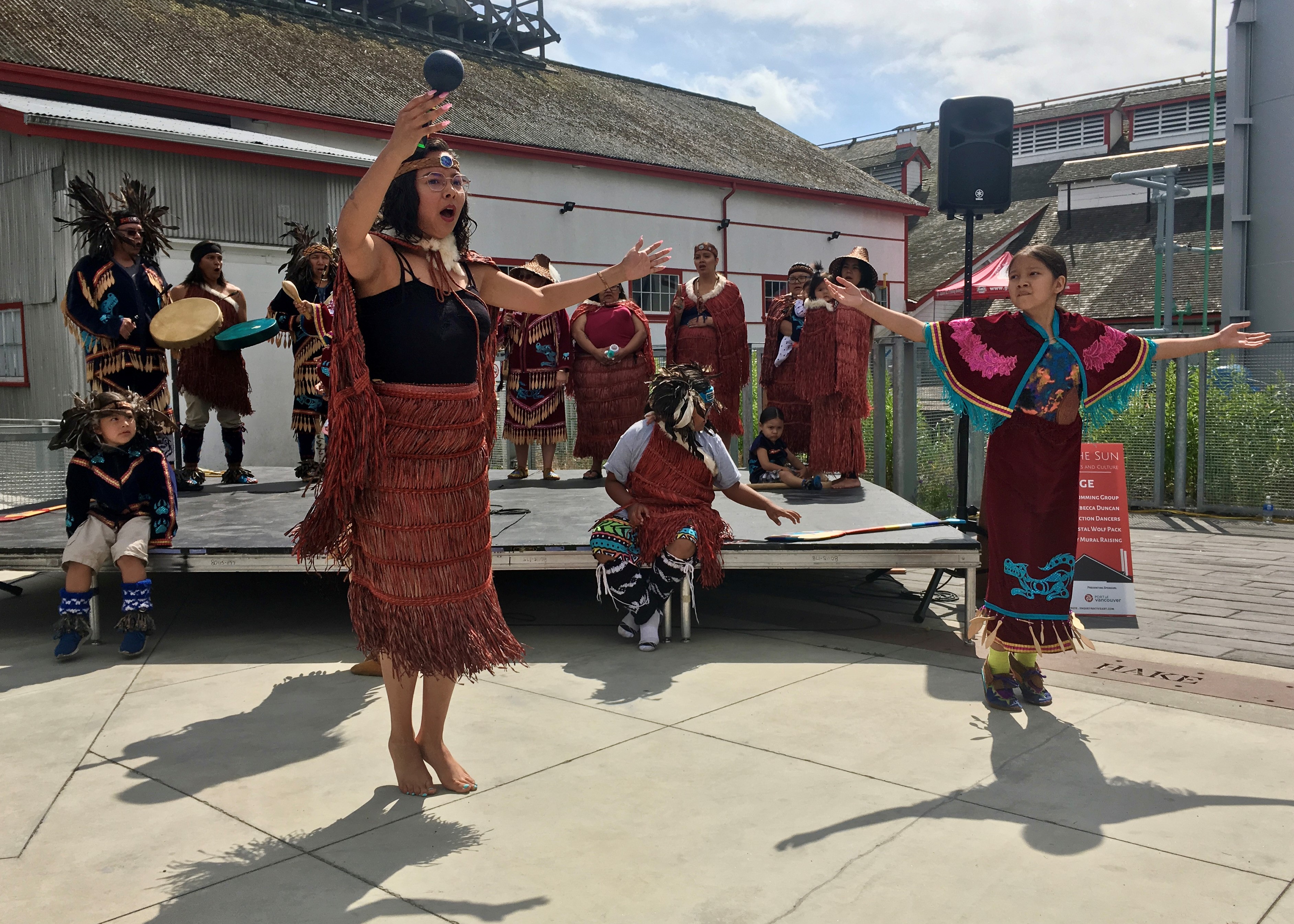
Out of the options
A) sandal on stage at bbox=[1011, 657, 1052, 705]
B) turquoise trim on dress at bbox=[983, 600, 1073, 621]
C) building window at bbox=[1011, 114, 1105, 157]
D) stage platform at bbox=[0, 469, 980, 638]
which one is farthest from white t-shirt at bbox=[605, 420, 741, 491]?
building window at bbox=[1011, 114, 1105, 157]

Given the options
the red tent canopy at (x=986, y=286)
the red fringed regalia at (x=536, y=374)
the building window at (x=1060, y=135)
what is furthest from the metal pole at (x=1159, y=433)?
the building window at (x=1060, y=135)

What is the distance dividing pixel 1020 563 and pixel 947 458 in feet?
17.6

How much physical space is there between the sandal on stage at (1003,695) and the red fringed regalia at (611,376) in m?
4.16

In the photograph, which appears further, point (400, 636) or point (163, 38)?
point (163, 38)

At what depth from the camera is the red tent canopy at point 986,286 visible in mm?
20094

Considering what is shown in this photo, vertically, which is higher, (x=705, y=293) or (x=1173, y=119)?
(x=1173, y=119)

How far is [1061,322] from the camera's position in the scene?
407 cm

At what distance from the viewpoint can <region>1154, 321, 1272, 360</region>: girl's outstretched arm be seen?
12.9ft

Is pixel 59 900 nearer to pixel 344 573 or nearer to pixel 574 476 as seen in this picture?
pixel 344 573

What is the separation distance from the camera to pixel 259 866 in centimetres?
274

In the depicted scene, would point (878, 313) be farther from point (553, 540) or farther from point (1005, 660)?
point (553, 540)

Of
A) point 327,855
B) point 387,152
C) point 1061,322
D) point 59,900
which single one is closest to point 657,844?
point 327,855

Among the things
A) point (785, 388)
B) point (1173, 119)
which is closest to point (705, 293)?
point (785, 388)

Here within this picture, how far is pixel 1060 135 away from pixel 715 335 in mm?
34945
